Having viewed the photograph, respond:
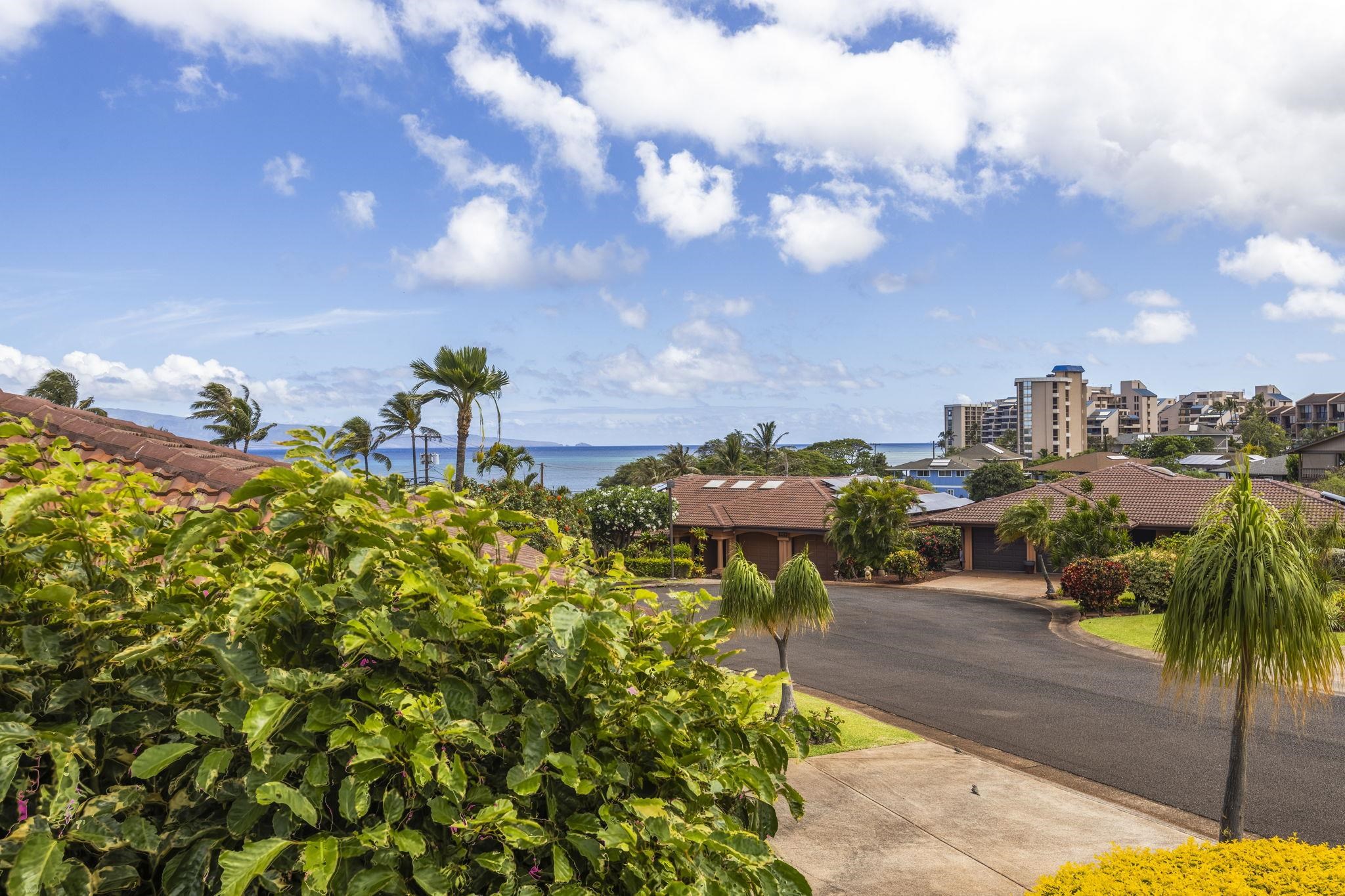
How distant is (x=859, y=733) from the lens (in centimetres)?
1386

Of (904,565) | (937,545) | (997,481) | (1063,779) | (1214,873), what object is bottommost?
(904,565)

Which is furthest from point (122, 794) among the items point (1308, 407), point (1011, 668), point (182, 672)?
point (1308, 407)

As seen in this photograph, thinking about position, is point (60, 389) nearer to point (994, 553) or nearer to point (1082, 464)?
point (994, 553)

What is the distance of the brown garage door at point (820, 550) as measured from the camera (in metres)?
41.3

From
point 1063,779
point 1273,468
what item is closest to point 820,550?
point 1063,779

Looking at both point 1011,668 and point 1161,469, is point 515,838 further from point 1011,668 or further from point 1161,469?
point 1161,469

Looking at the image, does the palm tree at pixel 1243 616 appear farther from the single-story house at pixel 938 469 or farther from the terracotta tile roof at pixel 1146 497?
the single-story house at pixel 938 469

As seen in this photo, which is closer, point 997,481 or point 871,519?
point 871,519

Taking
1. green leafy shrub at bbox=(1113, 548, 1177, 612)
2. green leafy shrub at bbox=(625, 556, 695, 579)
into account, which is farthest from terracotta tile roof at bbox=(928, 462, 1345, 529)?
green leafy shrub at bbox=(625, 556, 695, 579)

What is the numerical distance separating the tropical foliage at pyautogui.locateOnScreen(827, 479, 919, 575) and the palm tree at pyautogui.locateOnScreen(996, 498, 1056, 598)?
14.3 ft

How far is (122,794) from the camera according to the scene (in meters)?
2.23

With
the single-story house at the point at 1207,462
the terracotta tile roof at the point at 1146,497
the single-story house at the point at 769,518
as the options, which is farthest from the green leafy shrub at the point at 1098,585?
the single-story house at the point at 1207,462

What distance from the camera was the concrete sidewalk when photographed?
838 cm

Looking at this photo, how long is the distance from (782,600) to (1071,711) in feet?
20.2
